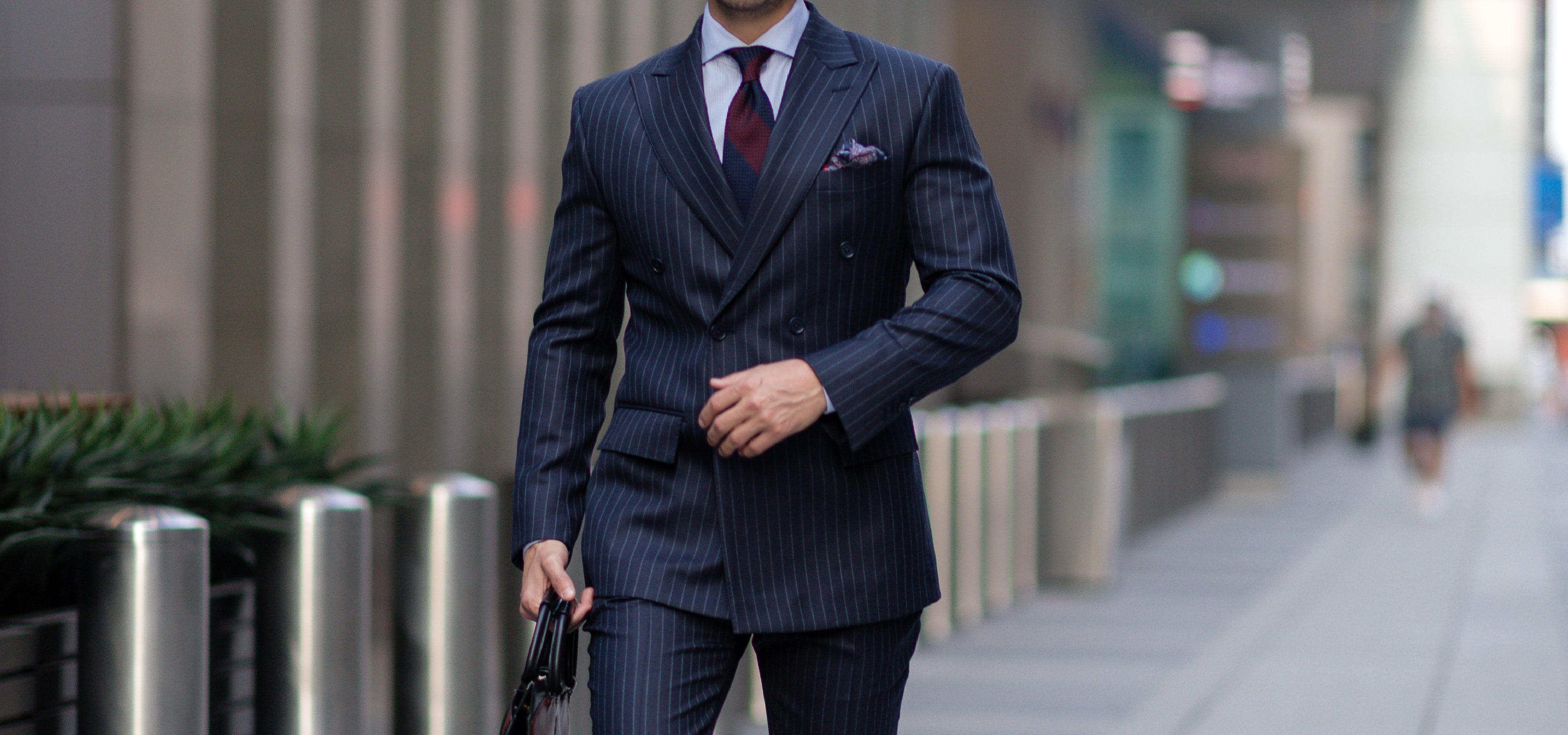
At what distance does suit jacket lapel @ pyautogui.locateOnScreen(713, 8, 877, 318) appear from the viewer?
2.46m

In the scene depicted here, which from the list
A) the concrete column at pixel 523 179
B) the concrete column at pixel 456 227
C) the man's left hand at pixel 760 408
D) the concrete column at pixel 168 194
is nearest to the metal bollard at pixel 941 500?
the concrete column at pixel 456 227

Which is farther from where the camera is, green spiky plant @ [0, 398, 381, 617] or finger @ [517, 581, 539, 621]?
green spiky plant @ [0, 398, 381, 617]

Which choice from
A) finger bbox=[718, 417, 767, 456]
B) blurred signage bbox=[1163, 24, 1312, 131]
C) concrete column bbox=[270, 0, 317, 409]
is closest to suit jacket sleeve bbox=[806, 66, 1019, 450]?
finger bbox=[718, 417, 767, 456]

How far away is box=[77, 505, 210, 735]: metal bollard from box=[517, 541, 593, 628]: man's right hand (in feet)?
3.98

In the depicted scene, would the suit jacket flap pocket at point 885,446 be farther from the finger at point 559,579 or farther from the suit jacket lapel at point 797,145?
the finger at point 559,579

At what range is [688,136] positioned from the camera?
8.35 feet

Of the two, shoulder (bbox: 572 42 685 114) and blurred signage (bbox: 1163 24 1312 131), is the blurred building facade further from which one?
shoulder (bbox: 572 42 685 114)

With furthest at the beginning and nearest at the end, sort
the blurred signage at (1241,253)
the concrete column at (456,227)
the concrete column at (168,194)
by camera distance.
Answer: the blurred signage at (1241,253) < the concrete column at (456,227) < the concrete column at (168,194)

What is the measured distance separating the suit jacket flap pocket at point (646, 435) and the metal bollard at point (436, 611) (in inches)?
73.1

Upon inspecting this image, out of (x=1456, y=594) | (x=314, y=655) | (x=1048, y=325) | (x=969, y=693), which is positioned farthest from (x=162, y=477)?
(x=1048, y=325)

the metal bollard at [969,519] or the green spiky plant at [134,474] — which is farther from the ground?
the green spiky plant at [134,474]

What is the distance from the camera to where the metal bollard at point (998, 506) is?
9.29 meters

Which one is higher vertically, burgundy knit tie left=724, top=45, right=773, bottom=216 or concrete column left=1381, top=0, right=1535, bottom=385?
concrete column left=1381, top=0, right=1535, bottom=385

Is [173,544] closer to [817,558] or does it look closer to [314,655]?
[314,655]
